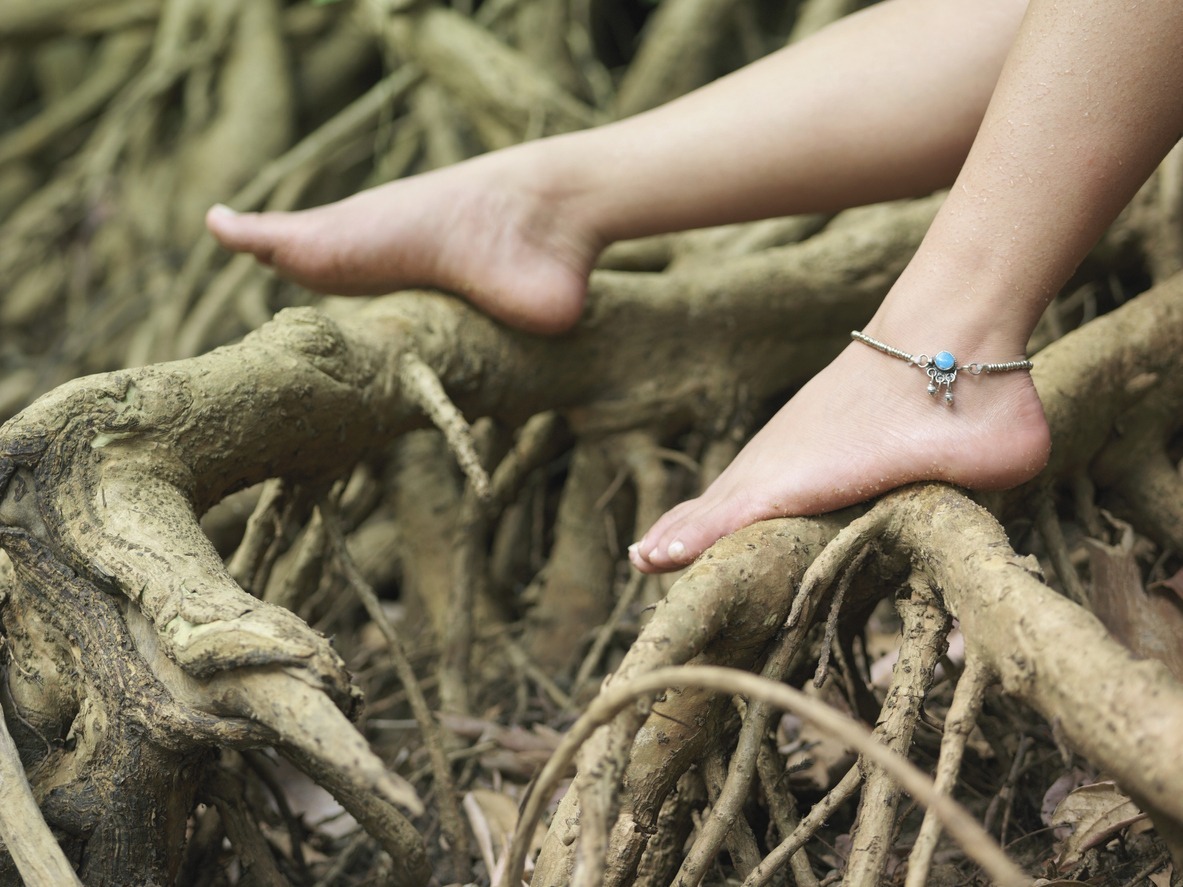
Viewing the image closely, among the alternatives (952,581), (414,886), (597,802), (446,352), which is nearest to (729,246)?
(446,352)

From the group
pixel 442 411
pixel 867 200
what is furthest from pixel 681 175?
pixel 442 411

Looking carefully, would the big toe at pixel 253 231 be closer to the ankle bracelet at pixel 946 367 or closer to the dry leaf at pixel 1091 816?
the ankle bracelet at pixel 946 367

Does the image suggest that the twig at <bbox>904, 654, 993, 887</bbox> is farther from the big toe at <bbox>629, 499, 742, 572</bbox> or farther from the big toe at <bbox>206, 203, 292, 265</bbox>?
the big toe at <bbox>206, 203, 292, 265</bbox>

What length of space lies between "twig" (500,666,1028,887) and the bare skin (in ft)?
1.25

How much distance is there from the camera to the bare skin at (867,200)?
886 millimetres

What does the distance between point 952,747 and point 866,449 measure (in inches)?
12.8

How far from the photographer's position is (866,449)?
0.94 metres

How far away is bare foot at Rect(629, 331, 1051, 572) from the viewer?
3.07 feet

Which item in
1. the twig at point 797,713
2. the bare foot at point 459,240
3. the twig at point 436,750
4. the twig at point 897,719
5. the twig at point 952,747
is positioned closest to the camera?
the twig at point 797,713

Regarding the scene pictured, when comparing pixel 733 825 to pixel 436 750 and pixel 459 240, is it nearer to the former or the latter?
pixel 436 750

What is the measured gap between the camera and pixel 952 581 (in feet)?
2.63

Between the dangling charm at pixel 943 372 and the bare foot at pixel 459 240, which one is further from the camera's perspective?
the bare foot at pixel 459 240

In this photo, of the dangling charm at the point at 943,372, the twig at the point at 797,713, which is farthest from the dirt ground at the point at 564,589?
the dangling charm at the point at 943,372

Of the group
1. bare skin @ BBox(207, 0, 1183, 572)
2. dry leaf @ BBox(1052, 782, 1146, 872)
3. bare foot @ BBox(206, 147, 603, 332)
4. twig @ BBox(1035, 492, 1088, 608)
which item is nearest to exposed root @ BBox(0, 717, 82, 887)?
bare skin @ BBox(207, 0, 1183, 572)
